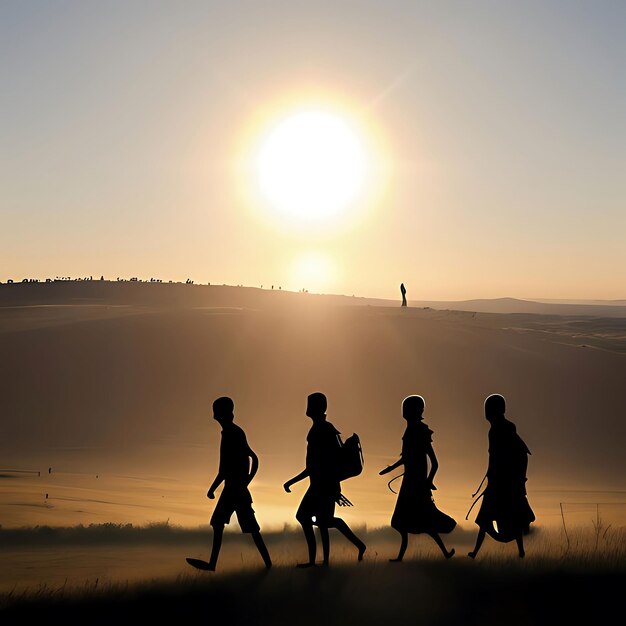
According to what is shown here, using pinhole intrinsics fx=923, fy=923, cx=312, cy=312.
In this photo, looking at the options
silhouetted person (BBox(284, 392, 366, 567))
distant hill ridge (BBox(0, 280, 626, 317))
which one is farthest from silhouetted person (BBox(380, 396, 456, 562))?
distant hill ridge (BBox(0, 280, 626, 317))

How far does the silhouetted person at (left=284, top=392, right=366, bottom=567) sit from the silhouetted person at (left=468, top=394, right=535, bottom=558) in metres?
1.28

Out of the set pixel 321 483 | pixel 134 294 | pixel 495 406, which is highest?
pixel 134 294

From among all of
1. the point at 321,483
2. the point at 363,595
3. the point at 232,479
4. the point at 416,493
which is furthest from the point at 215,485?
the point at 416,493

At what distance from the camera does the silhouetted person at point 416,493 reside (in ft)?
28.1

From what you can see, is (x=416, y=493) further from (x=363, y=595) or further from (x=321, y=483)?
(x=363, y=595)

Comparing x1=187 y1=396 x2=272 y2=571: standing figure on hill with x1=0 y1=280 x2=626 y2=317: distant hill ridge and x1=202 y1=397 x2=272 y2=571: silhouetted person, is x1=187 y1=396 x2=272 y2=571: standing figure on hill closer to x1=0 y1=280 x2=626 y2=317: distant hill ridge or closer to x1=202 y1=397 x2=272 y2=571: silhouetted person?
x1=202 y1=397 x2=272 y2=571: silhouetted person

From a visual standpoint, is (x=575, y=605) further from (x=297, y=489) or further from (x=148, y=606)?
(x=297, y=489)

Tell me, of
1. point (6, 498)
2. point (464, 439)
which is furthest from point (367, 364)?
point (6, 498)

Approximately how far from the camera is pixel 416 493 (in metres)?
8.68

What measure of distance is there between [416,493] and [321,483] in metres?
0.91

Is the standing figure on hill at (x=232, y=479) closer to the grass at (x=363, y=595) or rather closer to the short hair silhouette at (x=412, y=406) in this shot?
the grass at (x=363, y=595)

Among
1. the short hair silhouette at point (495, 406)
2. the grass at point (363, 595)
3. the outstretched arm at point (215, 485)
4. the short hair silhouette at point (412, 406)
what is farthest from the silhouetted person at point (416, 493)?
the outstretched arm at point (215, 485)

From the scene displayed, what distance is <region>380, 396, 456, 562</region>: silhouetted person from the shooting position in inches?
338

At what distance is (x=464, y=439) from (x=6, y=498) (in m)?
13.3
